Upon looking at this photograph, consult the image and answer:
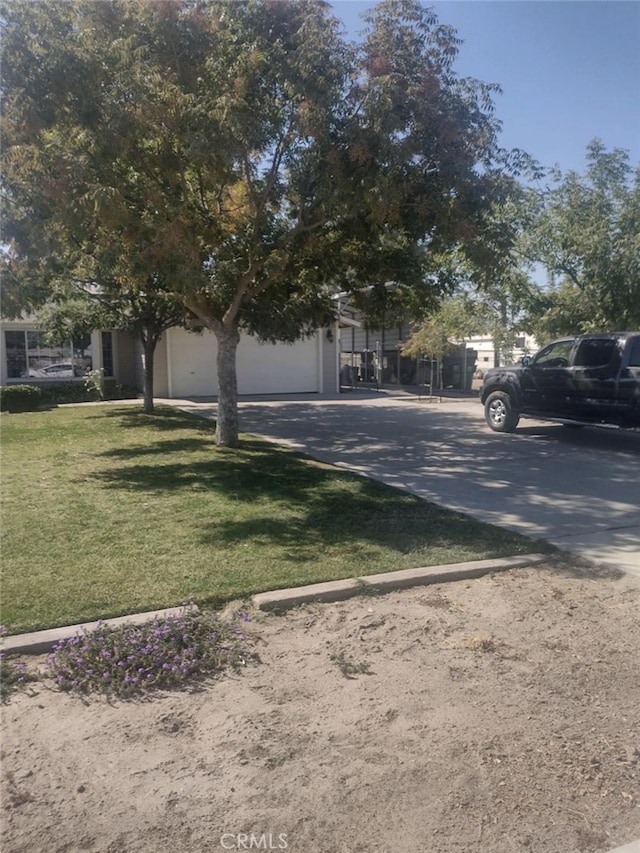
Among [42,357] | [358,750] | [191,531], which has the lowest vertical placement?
[358,750]

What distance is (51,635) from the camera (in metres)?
4.57

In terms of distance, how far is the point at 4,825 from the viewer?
2945 millimetres

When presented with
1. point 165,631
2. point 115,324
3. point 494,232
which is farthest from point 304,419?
point 165,631

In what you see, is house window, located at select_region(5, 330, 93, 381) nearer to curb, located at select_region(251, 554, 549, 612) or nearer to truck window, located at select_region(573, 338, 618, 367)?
truck window, located at select_region(573, 338, 618, 367)

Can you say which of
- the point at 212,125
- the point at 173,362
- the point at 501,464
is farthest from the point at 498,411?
the point at 173,362

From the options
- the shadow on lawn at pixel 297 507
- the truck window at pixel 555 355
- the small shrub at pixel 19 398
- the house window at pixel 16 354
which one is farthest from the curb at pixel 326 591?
the house window at pixel 16 354

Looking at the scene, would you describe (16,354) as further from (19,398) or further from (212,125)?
(212,125)

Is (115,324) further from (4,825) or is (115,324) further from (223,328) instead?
(4,825)

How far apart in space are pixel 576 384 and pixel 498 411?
7.74 ft

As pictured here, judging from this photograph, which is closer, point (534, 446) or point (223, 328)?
point (223, 328)

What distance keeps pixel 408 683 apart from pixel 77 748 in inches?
71.2

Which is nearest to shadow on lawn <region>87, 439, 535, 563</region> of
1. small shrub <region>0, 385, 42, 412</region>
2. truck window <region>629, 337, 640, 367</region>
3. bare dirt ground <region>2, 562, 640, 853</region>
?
bare dirt ground <region>2, 562, 640, 853</region>

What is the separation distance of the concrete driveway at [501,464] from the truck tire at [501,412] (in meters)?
0.25

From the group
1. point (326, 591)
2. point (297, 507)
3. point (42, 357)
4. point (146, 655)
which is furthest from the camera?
point (42, 357)
